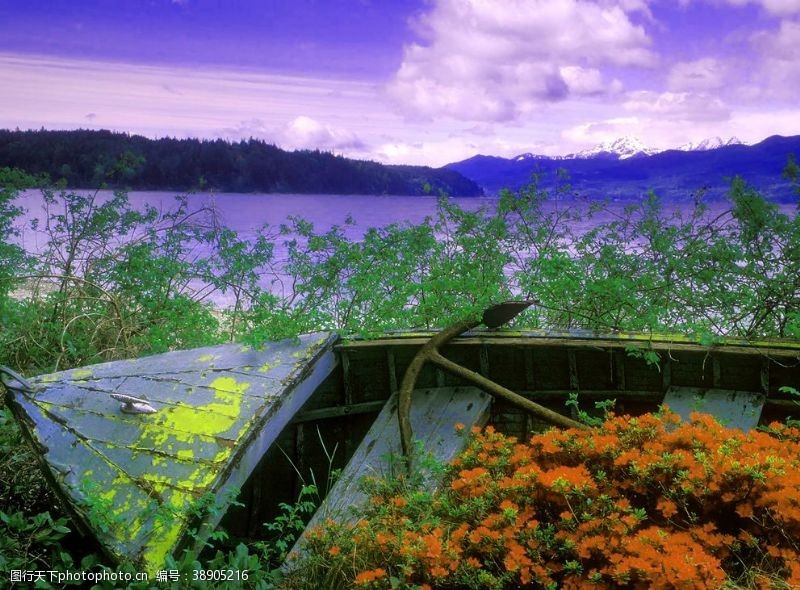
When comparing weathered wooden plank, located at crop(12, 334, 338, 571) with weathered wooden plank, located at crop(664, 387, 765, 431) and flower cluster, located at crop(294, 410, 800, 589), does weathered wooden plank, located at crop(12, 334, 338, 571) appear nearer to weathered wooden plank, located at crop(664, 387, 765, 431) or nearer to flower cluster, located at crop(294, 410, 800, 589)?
flower cluster, located at crop(294, 410, 800, 589)

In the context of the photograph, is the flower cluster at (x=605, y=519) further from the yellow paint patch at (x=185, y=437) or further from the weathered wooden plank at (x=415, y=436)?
the yellow paint patch at (x=185, y=437)

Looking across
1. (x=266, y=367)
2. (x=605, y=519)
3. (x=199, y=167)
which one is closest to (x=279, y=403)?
(x=266, y=367)

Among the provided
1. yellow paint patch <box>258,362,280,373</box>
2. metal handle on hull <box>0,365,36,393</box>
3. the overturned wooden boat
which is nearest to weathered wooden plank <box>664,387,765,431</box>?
the overturned wooden boat

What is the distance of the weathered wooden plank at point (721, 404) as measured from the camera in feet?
13.7

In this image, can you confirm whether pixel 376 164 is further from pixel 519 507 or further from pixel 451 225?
pixel 519 507

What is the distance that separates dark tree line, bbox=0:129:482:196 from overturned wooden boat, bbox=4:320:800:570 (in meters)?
2.39

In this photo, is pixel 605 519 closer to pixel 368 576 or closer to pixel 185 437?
pixel 368 576

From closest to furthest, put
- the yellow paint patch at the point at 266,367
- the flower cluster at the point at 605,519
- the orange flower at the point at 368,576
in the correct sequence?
1. the flower cluster at the point at 605,519
2. the orange flower at the point at 368,576
3. the yellow paint patch at the point at 266,367

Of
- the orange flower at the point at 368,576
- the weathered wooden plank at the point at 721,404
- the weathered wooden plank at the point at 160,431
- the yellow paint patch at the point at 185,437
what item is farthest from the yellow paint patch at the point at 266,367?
the weathered wooden plank at the point at 721,404

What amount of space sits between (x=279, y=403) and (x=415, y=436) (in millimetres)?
872

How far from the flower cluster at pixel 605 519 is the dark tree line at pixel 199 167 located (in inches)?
155

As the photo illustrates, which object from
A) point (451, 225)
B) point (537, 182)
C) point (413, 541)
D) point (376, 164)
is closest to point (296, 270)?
point (451, 225)

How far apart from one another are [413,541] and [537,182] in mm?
4267

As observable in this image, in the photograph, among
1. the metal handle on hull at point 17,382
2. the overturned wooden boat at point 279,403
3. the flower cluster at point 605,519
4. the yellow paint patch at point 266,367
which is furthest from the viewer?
the yellow paint patch at point 266,367
